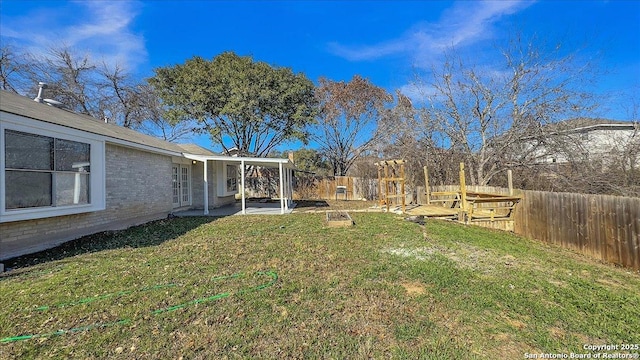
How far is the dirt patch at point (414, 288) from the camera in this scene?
3.79 meters

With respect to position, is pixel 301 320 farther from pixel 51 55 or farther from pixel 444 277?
pixel 51 55

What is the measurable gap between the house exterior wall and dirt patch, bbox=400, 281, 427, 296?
6.97m

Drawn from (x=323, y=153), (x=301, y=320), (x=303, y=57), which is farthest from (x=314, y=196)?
(x=301, y=320)

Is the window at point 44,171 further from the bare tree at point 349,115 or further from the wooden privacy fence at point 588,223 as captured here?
the bare tree at point 349,115

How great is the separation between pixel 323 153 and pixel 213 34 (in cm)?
1157

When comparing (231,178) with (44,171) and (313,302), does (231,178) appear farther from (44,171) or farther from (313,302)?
(313,302)

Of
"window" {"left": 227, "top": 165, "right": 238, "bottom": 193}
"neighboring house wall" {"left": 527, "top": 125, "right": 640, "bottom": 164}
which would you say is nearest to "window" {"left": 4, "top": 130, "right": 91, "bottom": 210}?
"window" {"left": 227, "top": 165, "right": 238, "bottom": 193}

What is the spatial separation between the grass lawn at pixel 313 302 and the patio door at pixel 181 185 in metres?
5.94

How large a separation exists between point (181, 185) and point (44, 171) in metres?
6.80

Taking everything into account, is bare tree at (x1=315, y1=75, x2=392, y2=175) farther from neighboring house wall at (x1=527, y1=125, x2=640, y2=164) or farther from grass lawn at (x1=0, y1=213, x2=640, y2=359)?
grass lawn at (x1=0, y1=213, x2=640, y2=359)

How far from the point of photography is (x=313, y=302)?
3.51 meters

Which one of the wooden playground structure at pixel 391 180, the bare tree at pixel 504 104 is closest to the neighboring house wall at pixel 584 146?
the bare tree at pixel 504 104

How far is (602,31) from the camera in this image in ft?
32.9

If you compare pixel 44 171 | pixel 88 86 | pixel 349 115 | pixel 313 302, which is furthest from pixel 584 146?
pixel 88 86
